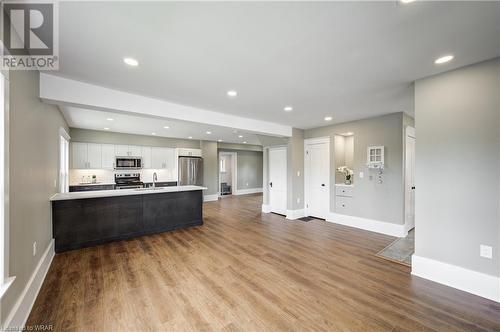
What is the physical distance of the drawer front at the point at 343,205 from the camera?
16.7 feet

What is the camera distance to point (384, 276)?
8.77 ft

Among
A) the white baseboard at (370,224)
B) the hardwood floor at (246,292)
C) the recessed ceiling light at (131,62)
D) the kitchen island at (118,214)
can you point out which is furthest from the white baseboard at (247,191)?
the recessed ceiling light at (131,62)

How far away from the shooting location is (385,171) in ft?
14.6

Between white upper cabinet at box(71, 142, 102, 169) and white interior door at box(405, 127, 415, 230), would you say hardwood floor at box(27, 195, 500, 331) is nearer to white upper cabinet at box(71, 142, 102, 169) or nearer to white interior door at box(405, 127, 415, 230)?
white interior door at box(405, 127, 415, 230)

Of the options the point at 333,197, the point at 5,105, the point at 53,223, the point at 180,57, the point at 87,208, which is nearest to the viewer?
the point at 5,105

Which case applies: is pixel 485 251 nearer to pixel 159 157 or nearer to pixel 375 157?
pixel 375 157

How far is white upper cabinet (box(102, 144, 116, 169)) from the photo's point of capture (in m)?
6.52

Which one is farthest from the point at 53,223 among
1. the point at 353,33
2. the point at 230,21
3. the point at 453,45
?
the point at 453,45

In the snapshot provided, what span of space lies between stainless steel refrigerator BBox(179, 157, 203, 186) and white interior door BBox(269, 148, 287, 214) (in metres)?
3.23

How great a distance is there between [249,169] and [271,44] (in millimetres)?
9359

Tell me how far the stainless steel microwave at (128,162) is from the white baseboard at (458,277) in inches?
301

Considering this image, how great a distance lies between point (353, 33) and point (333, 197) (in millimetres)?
4393

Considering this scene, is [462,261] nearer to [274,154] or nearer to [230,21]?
[230,21]

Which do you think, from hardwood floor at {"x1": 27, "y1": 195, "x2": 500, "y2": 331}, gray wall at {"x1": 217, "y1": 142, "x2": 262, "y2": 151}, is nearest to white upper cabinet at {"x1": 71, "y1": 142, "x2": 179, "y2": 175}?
gray wall at {"x1": 217, "y1": 142, "x2": 262, "y2": 151}
